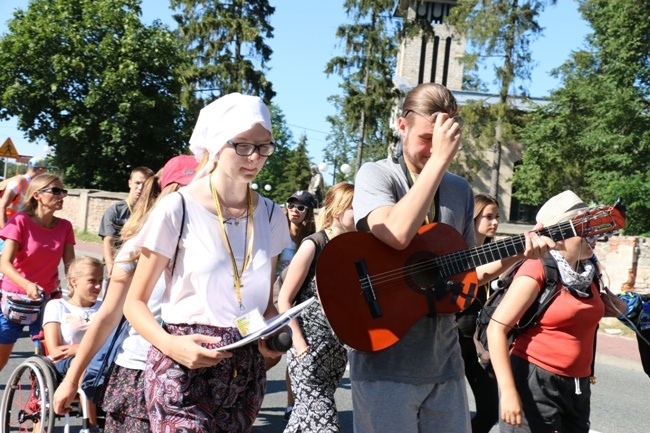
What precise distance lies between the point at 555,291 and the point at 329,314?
1.25 meters

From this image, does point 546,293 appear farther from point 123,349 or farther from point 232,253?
point 123,349

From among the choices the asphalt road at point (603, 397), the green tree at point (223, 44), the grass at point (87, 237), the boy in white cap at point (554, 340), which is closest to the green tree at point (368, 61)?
the green tree at point (223, 44)

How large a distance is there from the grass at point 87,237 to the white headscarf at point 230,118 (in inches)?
993

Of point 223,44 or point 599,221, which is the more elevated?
point 223,44

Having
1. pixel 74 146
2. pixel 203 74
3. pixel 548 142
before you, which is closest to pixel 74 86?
pixel 74 146

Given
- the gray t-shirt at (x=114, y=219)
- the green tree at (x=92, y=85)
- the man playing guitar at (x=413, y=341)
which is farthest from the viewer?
the green tree at (x=92, y=85)

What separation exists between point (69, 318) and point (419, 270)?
3.07 meters

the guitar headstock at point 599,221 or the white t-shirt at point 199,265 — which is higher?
the guitar headstock at point 599,221

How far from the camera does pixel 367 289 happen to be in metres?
2.84

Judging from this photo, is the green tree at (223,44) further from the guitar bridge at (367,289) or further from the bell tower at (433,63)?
the guitar bridge at (367,289)

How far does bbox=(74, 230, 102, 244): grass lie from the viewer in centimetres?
2712

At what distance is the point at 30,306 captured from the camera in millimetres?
6148

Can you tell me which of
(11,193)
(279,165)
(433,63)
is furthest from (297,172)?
(11,193)

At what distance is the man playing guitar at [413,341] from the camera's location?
9.15 ft
